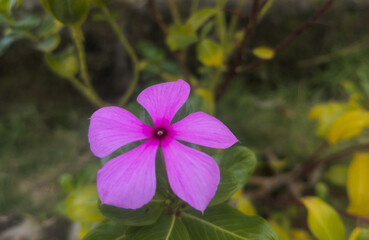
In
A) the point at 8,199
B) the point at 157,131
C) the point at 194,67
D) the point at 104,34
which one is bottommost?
the point at 8,199

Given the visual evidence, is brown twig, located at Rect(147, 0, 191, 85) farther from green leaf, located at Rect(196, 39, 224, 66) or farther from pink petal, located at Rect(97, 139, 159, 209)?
pink petal, located at Rect(97, 139, 159, 209)

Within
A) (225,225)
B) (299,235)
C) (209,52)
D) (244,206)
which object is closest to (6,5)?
(209,52)

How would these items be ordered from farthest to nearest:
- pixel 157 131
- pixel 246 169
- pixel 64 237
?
pixel 64 237, pixel 246 169, pixel 157 131

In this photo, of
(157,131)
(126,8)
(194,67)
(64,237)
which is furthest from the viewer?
(194,67)

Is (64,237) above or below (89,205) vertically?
below

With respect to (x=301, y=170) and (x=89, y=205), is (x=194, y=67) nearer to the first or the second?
(x=301, y=170)

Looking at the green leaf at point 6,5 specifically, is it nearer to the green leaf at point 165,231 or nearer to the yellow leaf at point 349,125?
the green leaf at point 165,231

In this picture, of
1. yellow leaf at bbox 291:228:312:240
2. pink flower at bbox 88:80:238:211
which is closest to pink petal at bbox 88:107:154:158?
pink flower at bbox 88:80:238:211

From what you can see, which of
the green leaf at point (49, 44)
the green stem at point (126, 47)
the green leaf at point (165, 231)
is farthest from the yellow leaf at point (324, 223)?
the green leaf at point (49, 44)

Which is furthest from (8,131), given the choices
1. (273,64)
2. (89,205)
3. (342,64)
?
(342,64)

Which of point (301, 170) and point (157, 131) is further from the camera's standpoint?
point (301, 170)
